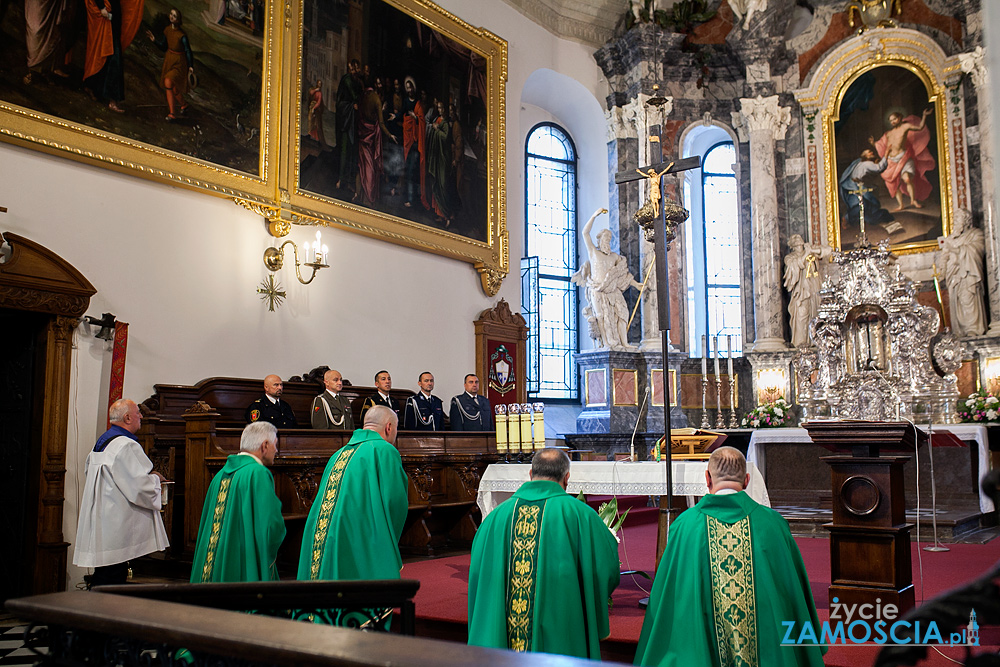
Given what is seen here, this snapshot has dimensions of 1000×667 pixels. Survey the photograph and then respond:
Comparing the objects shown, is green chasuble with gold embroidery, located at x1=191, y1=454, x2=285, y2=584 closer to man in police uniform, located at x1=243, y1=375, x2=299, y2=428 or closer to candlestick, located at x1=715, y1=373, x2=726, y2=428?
man in police uniform, located at x1=243, y1=375, x2=299, y2=428

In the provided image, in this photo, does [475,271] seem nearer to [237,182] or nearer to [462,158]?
[462,158]

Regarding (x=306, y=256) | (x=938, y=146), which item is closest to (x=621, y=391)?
(x=306, y=256)

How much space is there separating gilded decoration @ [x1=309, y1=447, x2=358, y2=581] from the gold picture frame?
16.5 feet

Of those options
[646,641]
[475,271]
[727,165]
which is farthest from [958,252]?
[646,641]

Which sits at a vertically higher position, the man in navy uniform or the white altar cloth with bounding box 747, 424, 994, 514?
the man in navy uniform

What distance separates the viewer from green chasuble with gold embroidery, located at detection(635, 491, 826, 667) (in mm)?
3242

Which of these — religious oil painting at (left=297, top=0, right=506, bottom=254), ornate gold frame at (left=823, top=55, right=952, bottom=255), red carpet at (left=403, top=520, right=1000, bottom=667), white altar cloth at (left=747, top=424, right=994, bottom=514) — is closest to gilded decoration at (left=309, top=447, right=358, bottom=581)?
red carpet at (left=403, top=520, right=1000, bottom=667)

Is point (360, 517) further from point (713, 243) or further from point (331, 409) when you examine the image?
point (713, 243)

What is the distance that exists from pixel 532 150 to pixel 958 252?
7526 millimetres

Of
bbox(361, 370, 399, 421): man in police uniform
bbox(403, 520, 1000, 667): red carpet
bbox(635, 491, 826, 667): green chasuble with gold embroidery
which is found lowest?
bbox(403, 520, 1000, 667): red carpet

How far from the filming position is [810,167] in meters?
14.7

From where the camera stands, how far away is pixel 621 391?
1443cm

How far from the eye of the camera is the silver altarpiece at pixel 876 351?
12203 mm

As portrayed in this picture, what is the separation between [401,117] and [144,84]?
395 cm
